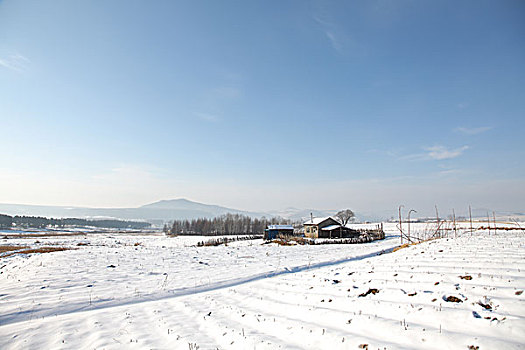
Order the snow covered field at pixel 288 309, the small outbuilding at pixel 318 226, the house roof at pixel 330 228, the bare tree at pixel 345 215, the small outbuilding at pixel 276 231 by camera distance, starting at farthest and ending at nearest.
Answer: the bare tree at pixel 345 215
the small outbuilding at pixel 276 231
the small outbuilding at pixel 318 226
the house roof at pixel 330 228
the snow covered field at pixel 288 309

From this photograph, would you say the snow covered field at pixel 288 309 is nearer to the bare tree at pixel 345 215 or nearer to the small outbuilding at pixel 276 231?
the small outbuilding at pixel 276 231

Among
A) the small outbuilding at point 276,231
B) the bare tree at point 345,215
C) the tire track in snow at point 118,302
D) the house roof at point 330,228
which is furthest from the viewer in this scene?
the bare tree at point 345,215

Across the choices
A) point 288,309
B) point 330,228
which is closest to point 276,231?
point 330,228

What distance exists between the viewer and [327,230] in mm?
47562

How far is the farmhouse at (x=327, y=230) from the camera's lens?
4712cm

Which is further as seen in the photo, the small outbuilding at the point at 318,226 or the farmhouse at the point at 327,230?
the small outbuilding at the point at 318,226

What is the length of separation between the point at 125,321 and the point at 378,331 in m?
6.10

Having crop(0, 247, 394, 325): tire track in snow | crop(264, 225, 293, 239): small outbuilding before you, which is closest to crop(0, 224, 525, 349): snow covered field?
crop(0, 247, 394, 325): tire track in snow

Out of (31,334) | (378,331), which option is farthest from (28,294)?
(378,331)

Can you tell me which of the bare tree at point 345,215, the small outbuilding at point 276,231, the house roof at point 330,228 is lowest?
the small outbuilding at point 276,231

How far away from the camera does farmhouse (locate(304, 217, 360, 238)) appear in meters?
47.1

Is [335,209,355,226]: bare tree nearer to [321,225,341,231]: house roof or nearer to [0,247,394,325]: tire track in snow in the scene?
[321,225,341,231]: house roof

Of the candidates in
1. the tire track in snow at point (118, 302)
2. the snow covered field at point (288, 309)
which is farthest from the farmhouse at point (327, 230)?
the snow covered field at point (288, 309)

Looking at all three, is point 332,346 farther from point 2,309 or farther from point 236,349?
point 2,309
